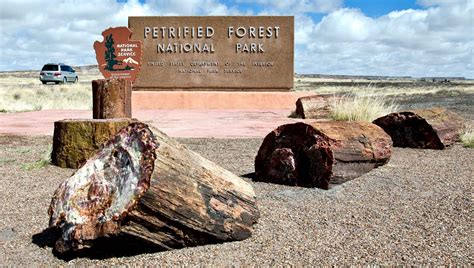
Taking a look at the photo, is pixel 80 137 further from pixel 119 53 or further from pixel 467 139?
pixel 119 53

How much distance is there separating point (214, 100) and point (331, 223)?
12.6 metres

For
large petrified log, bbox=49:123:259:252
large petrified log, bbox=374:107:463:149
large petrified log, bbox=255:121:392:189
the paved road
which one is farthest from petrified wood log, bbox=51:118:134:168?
large petrified log, bbox=374:107:463:149

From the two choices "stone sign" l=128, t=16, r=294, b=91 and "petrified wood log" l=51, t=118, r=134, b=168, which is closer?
"petrified wood log" l=51, t=118, r=134, b=168

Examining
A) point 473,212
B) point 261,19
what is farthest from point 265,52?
point 473,212

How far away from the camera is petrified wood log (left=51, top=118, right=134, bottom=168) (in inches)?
238

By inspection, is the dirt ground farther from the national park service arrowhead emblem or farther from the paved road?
the national park service arrowhead emblem

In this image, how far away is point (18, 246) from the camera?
3738 millimetres

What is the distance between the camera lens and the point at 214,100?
16.5 meters

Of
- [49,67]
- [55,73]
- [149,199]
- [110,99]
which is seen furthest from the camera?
[49,67]

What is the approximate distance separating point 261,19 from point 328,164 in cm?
1246

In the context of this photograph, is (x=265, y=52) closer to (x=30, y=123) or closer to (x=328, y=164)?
(x=30, y=123)

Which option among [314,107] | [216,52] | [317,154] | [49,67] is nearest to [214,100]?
[216,52]

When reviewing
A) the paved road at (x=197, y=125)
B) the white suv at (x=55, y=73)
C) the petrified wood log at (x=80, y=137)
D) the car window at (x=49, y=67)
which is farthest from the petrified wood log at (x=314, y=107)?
the car window at (x=49, y=67)

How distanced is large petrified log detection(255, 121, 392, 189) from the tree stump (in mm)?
2007
